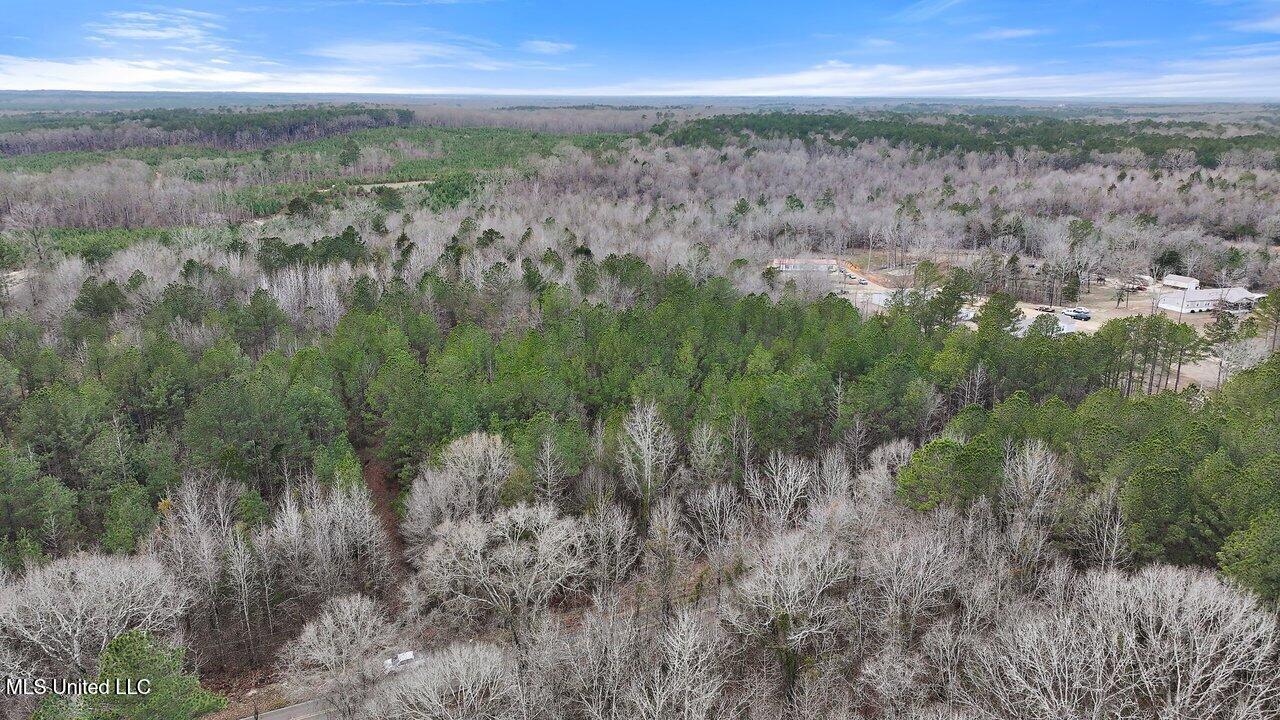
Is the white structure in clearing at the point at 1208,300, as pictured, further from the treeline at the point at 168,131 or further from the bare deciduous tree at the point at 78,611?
the treeline at the point at 168,131

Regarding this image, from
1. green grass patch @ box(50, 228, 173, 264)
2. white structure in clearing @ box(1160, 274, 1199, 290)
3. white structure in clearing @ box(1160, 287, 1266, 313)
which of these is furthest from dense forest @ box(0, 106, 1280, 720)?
white structure in clearing @ box(1160, 274, 1199, 290)

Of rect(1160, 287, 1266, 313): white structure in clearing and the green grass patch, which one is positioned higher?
the green grass patch

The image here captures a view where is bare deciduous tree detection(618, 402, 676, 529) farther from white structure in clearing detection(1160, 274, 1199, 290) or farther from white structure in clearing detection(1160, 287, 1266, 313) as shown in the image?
white structure in clearing detection(1160, 274, 1199, 290)

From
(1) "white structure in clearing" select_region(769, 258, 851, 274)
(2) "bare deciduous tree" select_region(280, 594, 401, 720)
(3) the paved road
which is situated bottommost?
(3) the paved road

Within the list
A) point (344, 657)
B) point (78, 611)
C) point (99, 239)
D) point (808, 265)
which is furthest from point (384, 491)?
point (808, 265)

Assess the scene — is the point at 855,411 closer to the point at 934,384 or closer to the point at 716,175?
the point at 934,384

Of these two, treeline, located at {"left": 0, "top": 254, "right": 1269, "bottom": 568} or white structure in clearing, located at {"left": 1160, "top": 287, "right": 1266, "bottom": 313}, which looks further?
white structure in clearing, located at {"left": 1160, "top": 287, "right": 1266, "bottom": 313}

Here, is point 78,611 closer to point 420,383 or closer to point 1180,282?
Result: point 420,383
